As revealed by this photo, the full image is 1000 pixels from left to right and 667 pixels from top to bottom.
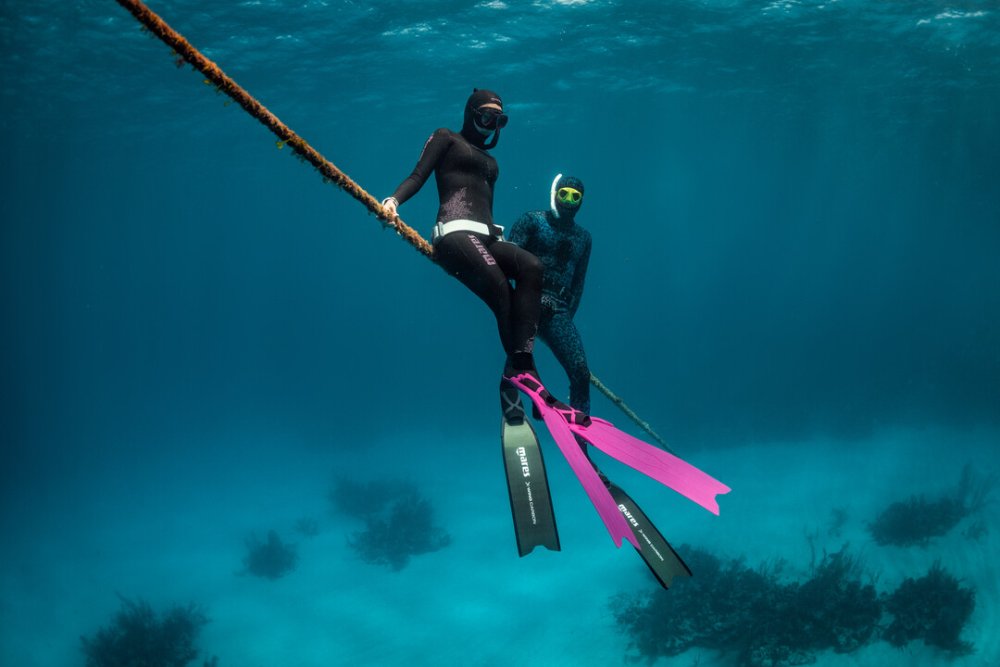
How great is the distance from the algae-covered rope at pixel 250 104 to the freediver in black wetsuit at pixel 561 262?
5.18ft

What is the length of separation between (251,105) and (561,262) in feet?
10.3

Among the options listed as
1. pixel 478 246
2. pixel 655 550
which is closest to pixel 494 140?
pixel 478 246

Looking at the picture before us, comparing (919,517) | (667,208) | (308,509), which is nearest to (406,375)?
(667,208)

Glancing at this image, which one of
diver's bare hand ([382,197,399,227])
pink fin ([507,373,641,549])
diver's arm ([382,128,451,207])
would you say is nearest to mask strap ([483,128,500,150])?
diver's arm ([382,128,451,207])

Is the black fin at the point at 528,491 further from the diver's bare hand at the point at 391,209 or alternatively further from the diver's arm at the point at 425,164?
the diver's arm at the point at 425,164

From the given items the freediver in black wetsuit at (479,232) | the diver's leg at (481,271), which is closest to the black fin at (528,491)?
the freediver in black wetsuit at (479,232)

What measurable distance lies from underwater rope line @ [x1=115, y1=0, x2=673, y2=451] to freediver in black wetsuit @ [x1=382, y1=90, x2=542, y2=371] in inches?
6.2

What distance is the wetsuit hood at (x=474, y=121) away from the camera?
163 inches

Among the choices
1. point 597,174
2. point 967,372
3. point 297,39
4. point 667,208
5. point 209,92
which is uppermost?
point 667,208

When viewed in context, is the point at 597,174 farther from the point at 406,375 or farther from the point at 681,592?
the point at 681,592

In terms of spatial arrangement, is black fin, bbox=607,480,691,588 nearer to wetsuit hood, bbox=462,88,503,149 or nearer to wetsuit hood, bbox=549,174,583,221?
wetsuit hood, bbox=549,174,583,221

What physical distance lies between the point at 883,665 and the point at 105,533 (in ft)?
86.4

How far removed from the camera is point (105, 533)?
22.2 m

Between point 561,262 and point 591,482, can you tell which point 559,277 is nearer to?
point 561,262
